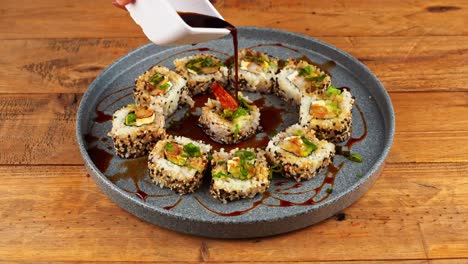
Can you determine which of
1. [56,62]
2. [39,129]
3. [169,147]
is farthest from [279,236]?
[56,62]

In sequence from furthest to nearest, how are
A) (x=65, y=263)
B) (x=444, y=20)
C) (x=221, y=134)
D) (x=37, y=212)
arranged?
1. (x=444, y=20)
2. (x=221, y=134)
3. (x=37, y=212)
4. (x=65, y=263)

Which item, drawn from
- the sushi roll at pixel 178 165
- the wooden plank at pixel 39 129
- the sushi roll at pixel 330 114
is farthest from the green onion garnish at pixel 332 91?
the wooden plank at pixel 39 129

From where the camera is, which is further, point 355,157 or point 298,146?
point 355,157

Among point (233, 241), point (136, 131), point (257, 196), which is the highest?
point (136, 131)

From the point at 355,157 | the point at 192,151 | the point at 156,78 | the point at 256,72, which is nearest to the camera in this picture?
the point at 192,151

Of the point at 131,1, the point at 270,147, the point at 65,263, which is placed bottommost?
the point at 65,263

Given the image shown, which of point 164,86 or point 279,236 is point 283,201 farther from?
point 164,86

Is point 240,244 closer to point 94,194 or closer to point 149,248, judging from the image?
point 149,248

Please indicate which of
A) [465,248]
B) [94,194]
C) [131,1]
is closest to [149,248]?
[94,194]
